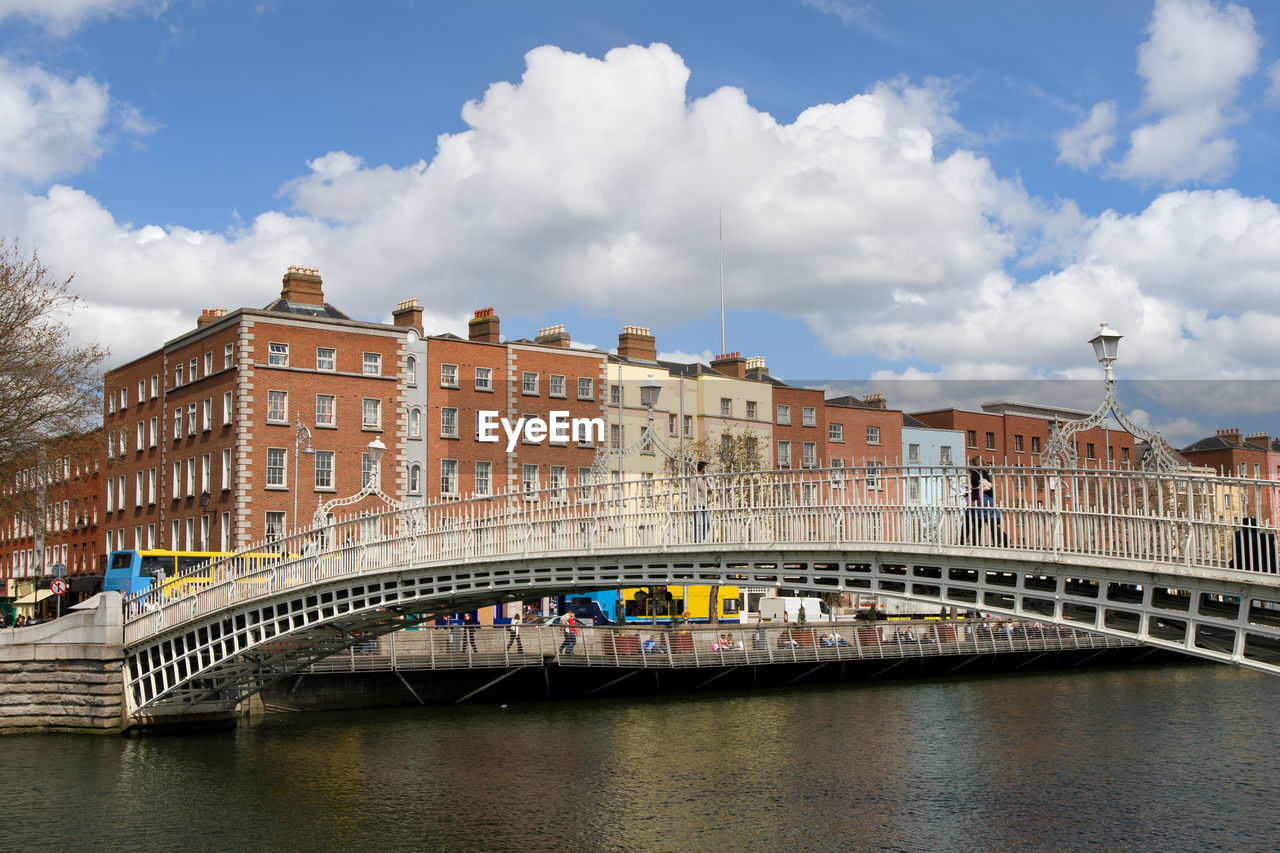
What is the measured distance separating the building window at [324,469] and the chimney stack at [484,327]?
9.96 m

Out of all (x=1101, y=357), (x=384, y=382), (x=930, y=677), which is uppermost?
(x=384, y=382)

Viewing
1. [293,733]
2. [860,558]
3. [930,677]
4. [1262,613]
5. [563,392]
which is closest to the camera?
[1262,613]

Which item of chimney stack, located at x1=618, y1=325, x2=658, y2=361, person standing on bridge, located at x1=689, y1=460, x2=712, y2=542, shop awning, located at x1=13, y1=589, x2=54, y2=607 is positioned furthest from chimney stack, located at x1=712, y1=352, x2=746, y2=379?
person standing on bridge, located at x1=689, y1=460, x2=712, y2=542

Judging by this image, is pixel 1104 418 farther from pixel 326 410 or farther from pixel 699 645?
pixel 326 410

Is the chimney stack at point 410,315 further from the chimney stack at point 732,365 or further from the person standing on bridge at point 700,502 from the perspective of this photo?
the person standing on bridge at point 700,502

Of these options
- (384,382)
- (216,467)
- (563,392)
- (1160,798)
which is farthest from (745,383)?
(1160,798)

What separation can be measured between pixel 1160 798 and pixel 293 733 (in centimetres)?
2166

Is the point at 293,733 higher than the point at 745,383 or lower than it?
lower

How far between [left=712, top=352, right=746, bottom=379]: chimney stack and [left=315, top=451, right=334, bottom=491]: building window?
25.8m

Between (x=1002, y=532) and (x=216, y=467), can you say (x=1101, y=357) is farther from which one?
(x=216, y=467)

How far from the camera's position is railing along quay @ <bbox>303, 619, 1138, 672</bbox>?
1655 inches

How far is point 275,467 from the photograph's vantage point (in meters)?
55.5

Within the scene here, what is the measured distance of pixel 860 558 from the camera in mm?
21641

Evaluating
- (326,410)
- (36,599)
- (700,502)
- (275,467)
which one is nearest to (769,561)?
(700,502)
